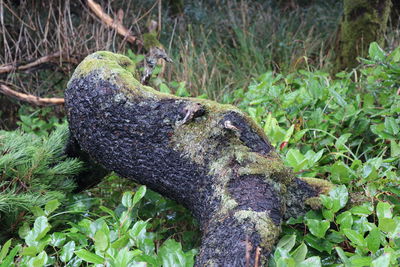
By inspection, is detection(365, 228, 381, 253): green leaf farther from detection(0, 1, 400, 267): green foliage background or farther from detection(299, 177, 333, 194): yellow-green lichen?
detection(299, 177, 333, 194): yellow-green lichen

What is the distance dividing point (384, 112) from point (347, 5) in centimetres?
196

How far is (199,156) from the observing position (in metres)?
1.76

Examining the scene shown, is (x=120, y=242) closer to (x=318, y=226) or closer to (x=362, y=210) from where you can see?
(x=318, y=226)

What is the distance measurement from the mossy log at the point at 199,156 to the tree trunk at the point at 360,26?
8.27 ft

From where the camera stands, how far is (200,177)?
1.74m

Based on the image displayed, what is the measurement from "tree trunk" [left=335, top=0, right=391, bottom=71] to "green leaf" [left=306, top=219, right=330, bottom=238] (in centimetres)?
261

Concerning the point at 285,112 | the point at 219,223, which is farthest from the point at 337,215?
the point at 285,112

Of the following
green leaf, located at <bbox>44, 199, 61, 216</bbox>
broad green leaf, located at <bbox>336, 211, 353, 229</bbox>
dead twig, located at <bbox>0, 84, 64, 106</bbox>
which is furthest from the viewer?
dead twig, located at <bbox>0, 84, 64, 106</bbox>

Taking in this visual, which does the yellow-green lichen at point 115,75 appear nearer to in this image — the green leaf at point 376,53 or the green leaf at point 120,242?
the green leaf at point 120,242

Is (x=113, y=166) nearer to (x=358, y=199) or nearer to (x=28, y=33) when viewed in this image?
(x=358, y=199)

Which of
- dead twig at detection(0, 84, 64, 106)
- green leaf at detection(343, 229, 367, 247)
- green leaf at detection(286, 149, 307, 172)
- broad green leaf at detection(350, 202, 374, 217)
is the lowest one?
dead twig at detection(0, 84, 64, 106)

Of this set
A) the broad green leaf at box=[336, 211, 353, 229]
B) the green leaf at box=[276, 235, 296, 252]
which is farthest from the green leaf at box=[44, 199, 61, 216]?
the broad green leaf at box=[336, 211, 353, 229]

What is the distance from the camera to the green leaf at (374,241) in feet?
4.73

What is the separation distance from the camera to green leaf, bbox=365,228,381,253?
4.73 ft
